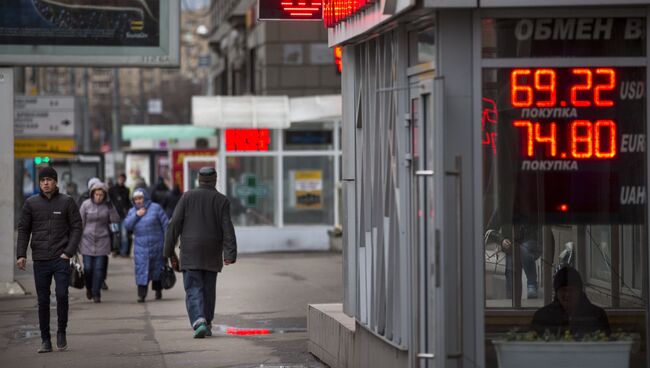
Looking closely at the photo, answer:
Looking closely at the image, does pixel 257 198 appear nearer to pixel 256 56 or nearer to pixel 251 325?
pixel 256 56

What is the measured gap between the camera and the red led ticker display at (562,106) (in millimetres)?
8281

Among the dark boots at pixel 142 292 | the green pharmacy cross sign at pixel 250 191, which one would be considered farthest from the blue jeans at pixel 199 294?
the green pharmacy cross sign at pixel 250 191

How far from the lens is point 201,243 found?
14.1 meters

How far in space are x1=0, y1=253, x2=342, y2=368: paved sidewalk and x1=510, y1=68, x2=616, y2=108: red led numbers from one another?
4.22m

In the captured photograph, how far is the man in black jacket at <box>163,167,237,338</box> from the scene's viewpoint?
1405cm

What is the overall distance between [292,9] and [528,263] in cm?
286

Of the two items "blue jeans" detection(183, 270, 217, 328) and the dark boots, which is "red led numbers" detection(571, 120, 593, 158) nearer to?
"blue jeans" detection(183, 270, 217, 328)

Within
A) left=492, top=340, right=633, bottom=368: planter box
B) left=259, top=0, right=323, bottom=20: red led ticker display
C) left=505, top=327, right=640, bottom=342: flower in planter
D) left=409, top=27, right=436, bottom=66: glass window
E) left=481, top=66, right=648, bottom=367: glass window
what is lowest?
left=492, top=340, right=633, bottom=368: planter box

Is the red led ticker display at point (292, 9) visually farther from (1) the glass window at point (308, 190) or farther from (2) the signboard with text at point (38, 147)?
(2) the signboard with text at point (38, 147)

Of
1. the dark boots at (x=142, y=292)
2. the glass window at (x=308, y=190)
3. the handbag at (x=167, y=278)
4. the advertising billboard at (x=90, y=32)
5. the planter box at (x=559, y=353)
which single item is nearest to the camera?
the planter box at (x=559, y=353)

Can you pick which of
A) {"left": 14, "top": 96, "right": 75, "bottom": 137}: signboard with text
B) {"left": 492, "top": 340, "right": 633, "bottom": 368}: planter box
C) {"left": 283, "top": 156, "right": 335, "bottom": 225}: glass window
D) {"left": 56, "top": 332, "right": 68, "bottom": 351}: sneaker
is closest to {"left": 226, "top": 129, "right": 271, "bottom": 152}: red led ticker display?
{"left": 283, "top": 156, "right": 335, "bottom": 225}: glass window

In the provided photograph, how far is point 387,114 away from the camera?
31.1 ft

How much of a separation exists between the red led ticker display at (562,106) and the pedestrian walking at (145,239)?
36.6ft

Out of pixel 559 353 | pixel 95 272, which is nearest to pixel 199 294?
pixel 95 272
